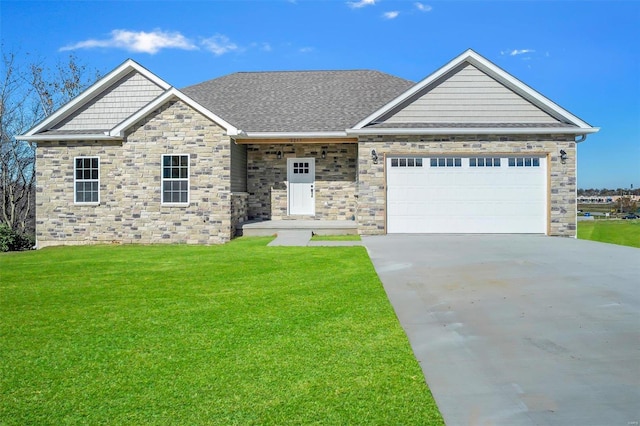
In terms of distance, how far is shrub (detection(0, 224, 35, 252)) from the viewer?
1633 centimetres

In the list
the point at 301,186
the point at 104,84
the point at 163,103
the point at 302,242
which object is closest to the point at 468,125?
the point at 301,186

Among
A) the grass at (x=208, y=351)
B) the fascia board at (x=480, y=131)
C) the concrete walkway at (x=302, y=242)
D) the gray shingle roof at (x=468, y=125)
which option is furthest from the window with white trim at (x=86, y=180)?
the gray shingle roof at (x=468, y=125)

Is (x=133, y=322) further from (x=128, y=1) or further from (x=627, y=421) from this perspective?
(x=128, y=1)

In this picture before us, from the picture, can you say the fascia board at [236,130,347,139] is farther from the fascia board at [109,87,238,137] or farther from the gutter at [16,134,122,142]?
the gutter at [16,134,122,142]

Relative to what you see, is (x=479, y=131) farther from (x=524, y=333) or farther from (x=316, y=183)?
(x=524, y=333)

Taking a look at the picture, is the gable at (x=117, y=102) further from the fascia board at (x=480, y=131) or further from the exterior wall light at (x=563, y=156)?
the exterior wall light at (x=563, y=156)

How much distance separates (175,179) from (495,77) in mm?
10756

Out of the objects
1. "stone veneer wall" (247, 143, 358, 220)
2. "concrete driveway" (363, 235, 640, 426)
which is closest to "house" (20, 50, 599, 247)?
"stone veneer wall" (247, 143, 358, 220)

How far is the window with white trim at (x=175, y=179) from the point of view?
15.1 metres

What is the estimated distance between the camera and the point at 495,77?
592 inches

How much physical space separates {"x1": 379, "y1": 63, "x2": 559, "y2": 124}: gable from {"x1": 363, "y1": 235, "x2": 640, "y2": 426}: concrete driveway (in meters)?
5.90

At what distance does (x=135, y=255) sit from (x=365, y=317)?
8.48m

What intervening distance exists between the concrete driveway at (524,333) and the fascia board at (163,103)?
7.01 m

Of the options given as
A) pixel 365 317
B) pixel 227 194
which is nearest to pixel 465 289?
pixel 365 317
